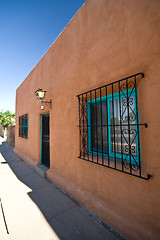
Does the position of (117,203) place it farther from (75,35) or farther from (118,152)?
(75,35)

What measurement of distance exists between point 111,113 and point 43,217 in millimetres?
2306

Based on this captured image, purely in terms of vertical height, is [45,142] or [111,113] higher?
[111,113]

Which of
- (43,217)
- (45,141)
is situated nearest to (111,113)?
(43,217)

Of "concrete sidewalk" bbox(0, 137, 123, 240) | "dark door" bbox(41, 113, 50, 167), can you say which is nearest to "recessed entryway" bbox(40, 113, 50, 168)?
"dark door" bbox(41, 113, 50, 167)

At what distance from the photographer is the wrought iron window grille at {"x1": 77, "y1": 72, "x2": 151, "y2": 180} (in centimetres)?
174

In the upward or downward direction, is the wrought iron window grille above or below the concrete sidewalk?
above

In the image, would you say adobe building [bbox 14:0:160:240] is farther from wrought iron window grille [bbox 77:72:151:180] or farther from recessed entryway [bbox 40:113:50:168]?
recessed entryway [bbox 40:113:50:168]

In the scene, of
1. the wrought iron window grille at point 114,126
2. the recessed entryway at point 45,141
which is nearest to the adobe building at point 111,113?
the wrought iron window grille at point 114,126

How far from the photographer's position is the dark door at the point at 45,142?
14.6 feet

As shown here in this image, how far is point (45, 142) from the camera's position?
15.0ft

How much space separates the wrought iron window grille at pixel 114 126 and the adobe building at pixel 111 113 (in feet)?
0.05

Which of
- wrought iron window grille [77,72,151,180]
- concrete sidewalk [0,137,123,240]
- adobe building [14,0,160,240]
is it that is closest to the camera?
adobe building [14,0,160,240]

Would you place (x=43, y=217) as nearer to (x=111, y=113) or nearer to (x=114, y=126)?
(x=114, y=126)

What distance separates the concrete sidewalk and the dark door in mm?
1141
